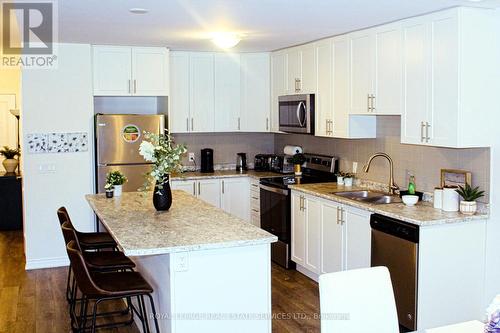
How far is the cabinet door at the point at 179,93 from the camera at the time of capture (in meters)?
6.82

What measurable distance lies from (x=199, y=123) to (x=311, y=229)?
2.20 m

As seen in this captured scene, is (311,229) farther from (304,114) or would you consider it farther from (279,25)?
(279,25)

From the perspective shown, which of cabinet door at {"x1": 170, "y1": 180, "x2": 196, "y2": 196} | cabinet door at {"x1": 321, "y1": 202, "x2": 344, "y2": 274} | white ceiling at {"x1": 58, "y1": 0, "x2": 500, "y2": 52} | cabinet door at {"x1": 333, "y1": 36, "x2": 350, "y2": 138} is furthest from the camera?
cabinet door at {"x1": 170, "y1": 180, "x2": 196, "y2": 196}

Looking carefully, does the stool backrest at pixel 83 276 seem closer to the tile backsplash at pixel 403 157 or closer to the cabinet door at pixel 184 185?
the tile backsplash at pixel 403 157

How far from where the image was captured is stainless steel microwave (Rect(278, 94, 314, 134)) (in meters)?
6.06

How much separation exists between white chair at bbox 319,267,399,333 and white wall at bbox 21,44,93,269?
14.7ft

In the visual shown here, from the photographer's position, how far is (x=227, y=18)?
14.8 feet

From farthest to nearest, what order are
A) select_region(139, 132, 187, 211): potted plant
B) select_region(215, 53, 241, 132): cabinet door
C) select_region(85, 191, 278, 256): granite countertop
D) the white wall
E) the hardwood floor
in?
select_region(215, 53, 241, 132): cabinet door → the white wall → the hardwood floor → select_region(139, 132, 187, 211): potted plant → select_region(85, 191, 278, 256): granite countertop

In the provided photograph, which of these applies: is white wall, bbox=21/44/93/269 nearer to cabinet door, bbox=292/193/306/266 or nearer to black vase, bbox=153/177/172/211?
black vase, bbox=153/177/172/211

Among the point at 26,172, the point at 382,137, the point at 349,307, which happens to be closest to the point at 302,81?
the point at 382,137

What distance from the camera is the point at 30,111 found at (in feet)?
20.1

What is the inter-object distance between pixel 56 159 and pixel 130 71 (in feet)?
4.17

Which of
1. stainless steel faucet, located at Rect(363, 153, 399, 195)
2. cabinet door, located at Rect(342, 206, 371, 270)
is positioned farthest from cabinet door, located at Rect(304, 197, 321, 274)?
stainless steel faucet, located at Rect(363, 153, 399, 195)

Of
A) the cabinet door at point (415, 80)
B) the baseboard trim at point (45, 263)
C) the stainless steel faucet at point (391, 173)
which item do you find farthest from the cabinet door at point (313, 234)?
the baseboard trim at point (45, 263)
